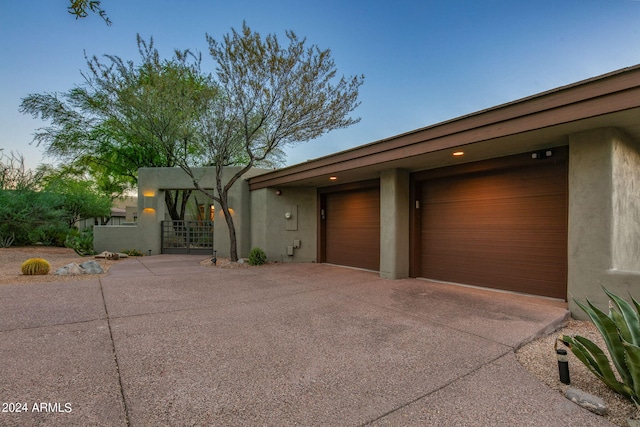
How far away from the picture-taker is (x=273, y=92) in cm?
763

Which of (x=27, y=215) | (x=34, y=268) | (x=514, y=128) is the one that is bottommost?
(x=34, y=268)

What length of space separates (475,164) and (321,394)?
500cm

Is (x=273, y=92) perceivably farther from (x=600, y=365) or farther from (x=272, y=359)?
(x=600, y=365)

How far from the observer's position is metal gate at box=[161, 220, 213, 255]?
443 inches

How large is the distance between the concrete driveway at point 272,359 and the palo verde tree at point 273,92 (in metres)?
4.97

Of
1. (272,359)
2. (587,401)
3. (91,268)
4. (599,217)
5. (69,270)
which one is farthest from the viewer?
(91,268)

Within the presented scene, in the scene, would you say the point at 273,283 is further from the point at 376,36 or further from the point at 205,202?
the point at 205,202

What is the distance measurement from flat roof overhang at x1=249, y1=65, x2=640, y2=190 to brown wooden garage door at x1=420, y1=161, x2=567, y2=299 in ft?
1.72

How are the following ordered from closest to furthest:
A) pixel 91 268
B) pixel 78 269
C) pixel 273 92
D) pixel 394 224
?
pixel 394 224 → pixel 78 269 → pixel 91 268 → pixel 273 92

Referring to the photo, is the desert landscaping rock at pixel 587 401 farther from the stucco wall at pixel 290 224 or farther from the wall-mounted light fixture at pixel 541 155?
the stucco wall at pixel 290 224

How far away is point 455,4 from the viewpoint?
7.44 m

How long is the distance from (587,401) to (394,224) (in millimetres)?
4420

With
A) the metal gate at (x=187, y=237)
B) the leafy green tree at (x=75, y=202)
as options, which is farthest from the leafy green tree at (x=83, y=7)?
the leafy green tree at (x=75, y=202)

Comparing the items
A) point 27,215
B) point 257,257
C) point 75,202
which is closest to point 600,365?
point 257,257
